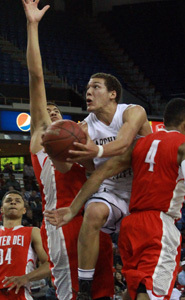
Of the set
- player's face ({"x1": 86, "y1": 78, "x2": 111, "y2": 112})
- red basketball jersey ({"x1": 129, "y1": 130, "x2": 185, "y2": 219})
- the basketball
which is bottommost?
red basketball jersey ({"x1": 129, "y1": 130, "x2": 185, "y2": 219})

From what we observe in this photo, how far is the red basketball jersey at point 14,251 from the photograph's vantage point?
5105mm

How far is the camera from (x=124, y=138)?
3.37 m

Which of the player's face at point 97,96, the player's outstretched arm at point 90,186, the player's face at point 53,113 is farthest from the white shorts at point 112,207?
the player's face at point 53,113

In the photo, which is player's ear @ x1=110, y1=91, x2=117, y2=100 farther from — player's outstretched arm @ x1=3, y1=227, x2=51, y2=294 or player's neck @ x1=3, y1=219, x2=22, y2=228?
player's neck @ x1=3, y1=219, x2=22, y2=228

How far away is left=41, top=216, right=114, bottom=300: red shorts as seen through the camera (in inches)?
150

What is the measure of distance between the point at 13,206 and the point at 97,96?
1.99 m

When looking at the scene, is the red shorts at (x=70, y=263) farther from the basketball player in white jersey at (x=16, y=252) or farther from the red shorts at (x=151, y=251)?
the basketball player in white jersey at (x=16, y=252)

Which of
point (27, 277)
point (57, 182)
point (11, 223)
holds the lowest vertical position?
point (27, 277)

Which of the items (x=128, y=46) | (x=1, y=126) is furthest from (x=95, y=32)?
(x=1, y=126)

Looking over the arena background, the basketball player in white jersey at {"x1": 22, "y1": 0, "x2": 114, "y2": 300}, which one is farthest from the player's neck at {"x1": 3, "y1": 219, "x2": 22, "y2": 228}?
the arena background

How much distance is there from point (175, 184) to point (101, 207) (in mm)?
512

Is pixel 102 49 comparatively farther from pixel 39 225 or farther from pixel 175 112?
pixel 175 112

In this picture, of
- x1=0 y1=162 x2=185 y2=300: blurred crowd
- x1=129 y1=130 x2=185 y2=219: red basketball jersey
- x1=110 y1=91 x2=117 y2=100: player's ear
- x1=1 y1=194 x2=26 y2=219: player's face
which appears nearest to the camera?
x1=129 y1=130 x2=185 y2=219: red basketball jersey

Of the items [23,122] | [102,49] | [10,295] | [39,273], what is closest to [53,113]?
[39,273]
